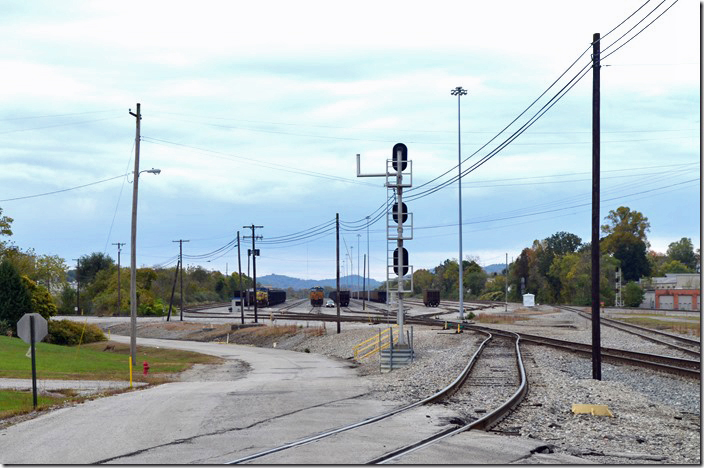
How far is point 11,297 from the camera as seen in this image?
69.2 metres

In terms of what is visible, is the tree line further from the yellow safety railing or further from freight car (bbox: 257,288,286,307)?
the yellow safety railing

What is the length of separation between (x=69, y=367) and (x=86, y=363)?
9.80ft

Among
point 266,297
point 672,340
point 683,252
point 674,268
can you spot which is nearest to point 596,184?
point 672,340

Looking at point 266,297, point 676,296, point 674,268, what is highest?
point 674,268

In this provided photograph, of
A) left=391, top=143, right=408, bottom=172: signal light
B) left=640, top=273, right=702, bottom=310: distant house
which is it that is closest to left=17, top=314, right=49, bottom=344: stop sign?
left=391, top=143, right=408, bottom=172: signal light

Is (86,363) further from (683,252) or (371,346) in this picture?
(683,252)

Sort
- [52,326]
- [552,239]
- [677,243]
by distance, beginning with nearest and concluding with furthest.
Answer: [52,326], [552,239], [677,243]

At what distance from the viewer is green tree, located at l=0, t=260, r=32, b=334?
68.9m

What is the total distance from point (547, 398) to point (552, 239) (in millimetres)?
153712

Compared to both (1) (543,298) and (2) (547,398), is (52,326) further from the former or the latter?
(1) (543,298)

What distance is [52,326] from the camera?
67.1 m

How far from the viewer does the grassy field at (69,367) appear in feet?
75.1

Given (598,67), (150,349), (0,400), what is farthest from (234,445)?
(150,349)

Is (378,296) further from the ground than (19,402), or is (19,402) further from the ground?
(19,402)
